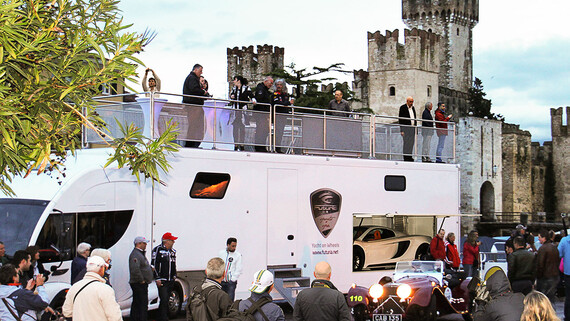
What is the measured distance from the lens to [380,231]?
18734 mm

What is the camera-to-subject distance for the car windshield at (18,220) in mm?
13133

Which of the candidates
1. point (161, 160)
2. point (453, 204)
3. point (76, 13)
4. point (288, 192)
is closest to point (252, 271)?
point (288, 192)

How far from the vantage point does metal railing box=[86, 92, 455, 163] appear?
15438mm

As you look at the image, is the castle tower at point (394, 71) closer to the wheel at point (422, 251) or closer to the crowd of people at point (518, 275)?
the crowd of people at point (518, 275)

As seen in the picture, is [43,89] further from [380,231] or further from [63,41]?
[380,231]

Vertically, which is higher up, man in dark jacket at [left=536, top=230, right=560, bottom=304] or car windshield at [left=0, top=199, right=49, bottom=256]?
car windshield at [left=0, top=199, right=49, bottom=256]

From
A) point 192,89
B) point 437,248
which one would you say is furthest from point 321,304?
point 437,248

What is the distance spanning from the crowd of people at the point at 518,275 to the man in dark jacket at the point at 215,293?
8.80 feet

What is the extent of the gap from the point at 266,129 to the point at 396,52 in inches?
2029

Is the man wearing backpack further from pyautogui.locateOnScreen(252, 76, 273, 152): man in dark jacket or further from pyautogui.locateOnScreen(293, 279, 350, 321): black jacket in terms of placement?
pyautogui.locateOnScreen(252, 76, 273, 152): man in dark jacket

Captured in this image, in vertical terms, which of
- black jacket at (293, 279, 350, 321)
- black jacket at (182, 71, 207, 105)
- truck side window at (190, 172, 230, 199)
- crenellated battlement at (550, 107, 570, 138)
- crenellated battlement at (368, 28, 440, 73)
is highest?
crenellated battlement at (368, 28, 440, 73)

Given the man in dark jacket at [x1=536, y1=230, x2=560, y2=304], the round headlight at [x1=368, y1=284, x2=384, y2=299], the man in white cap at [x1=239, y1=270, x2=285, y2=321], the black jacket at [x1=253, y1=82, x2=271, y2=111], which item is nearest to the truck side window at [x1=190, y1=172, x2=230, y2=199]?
the black jacket at [x1=253, y1=82, x2=271, y2=111]

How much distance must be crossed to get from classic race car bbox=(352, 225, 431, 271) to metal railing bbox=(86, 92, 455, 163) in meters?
1.66

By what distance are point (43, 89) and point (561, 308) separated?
45.6 ft
